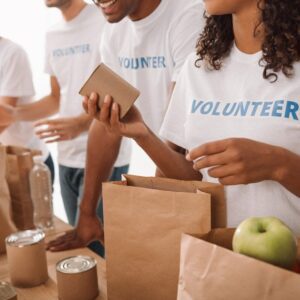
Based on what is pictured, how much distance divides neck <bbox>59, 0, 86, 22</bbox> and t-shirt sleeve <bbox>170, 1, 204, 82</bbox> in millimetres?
769

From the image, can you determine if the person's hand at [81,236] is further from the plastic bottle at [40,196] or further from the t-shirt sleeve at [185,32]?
the t-shirt sleeve at [185,32]

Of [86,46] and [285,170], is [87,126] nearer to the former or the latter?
[86,46]

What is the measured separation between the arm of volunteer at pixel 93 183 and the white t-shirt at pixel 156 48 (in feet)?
0.66

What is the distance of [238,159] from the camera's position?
2.43ft

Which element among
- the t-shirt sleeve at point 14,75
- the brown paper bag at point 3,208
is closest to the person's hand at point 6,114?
the t-shirt sleeve at point 14,75

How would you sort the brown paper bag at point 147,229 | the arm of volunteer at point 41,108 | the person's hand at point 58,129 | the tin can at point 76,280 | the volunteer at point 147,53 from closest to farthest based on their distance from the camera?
1. the brown paper bag at point 147,229
2. the tin can at point 76,280
3. the volunteer at point 147,53
4. the person's hand at point 58,129
5. the arm of volunteer at point 41,108

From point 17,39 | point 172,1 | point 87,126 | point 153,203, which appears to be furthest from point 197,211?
point 17,39

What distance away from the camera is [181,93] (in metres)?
1.10

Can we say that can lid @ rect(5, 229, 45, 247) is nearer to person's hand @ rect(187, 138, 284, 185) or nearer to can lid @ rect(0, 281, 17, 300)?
can lid @ rect(0, 281, 17, 300)

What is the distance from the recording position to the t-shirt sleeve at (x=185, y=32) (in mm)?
1345

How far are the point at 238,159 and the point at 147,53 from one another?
0.81 meters

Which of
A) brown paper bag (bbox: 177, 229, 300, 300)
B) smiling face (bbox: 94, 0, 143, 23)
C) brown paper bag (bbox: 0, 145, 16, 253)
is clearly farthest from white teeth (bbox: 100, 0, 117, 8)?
brown paper bag (bbox: 177, 229, 300, 300)

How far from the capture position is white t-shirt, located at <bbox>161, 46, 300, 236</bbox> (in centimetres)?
88

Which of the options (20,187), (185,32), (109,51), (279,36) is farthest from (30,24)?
(279,36)
